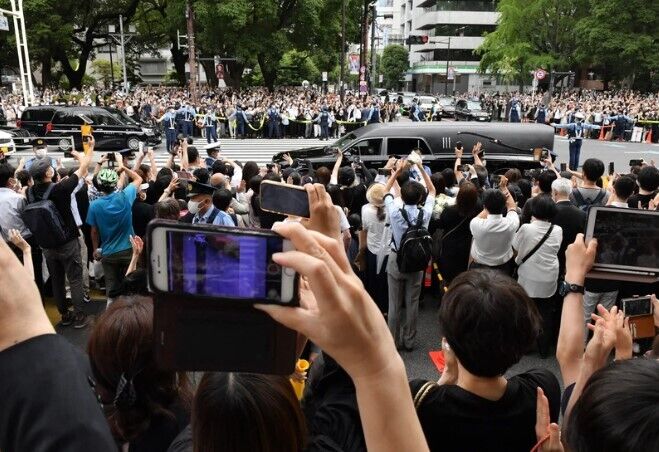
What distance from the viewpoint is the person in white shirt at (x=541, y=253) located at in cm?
479

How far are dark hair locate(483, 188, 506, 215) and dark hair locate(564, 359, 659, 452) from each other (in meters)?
3.51

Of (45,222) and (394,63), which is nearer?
(45,222)

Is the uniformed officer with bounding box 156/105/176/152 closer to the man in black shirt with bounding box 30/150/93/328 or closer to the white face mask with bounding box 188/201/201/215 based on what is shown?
the man in black shirt with bounding box 30/150/93/328

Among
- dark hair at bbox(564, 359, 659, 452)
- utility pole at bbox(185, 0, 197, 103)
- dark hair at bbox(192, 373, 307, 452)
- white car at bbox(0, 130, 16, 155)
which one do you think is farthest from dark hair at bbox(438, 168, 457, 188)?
utility pole at bbox(185, 0, 197, 103)

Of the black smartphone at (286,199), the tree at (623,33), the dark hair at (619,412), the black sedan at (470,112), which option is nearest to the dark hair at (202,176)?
the black smartphone at (286,199)

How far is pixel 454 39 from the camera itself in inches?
2835

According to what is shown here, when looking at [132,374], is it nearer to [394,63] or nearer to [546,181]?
[546,181]

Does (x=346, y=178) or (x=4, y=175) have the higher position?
(x=4, y=175)

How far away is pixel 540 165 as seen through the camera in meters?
10.4

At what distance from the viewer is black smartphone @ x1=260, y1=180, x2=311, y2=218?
6.86 ft

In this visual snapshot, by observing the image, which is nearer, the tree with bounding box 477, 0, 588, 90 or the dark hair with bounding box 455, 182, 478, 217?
the dark hair with bounding box 455, 182, 478, 217

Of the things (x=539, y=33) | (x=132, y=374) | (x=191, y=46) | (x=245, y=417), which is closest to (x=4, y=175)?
(x=132, y=374)

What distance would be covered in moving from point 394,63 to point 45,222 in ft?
267

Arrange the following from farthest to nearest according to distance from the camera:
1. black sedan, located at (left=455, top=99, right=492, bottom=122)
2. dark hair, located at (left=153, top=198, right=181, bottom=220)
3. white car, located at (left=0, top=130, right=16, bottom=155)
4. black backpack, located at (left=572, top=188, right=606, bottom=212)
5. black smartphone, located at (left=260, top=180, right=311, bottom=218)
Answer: black sedan, located at (left=455, top=99, right=492, bottom=122)
white car, located at (left=0, top=130, right=16, bottom=155)
black backpack, located at (left=572, top=188, right=606, bottom=212)
dark hair, located at (left=153, top=198, right=181, bottom=220)
black smartphone, located at (left=260, top=180, right=311, bottom=218)
